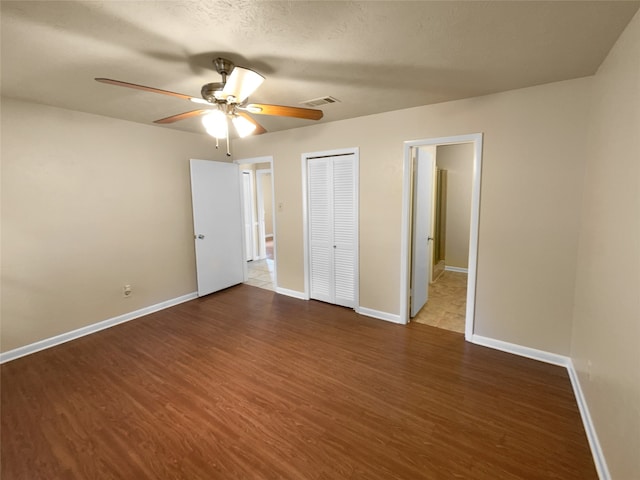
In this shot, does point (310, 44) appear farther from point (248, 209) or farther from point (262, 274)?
point (248, 209)

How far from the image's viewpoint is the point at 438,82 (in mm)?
2383

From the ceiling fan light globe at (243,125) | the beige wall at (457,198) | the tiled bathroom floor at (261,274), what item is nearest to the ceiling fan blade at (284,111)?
the ceiling fan light globe at (243,125)

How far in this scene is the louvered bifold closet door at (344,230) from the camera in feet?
12.0

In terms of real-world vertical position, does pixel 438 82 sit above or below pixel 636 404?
above

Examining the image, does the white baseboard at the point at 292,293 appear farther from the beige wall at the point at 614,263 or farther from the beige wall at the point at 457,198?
the beige wall at the point at 457,198

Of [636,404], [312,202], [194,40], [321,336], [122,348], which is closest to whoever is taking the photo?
[636,404]

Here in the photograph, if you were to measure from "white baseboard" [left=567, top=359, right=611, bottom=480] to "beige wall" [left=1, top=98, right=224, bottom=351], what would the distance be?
4.46 m

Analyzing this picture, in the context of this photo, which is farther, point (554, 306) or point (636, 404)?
point (554, 306)

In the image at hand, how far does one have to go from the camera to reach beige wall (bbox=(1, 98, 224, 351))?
2.78 metres

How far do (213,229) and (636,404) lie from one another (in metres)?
4.52

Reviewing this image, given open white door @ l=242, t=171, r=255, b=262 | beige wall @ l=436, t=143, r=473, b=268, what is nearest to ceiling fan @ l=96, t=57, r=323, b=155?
open white door @ l=242, t=171, r=255, b=262

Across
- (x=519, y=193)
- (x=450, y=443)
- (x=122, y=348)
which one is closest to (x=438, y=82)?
(x=519, y=193)

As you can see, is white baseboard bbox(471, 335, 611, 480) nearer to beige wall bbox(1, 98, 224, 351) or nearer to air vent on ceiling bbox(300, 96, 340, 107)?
air vent on ceiling bbox(300, 96, 340, 107)

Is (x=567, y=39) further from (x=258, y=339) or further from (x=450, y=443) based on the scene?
(x=258, y=339)
